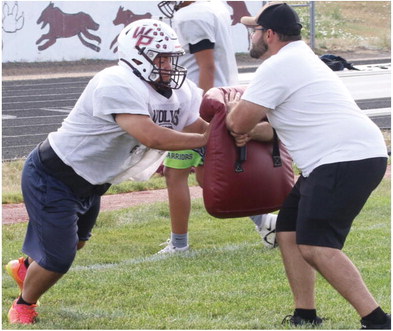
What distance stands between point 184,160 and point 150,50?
2.10 meters

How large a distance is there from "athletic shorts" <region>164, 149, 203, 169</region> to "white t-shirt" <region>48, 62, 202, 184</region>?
64.1 inches

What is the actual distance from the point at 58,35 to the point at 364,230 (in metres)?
24.5

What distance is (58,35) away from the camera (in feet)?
102

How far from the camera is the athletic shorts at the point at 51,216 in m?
5.16

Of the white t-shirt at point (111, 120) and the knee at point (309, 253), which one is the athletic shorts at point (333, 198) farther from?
the white t-shirt at point (111, 120)

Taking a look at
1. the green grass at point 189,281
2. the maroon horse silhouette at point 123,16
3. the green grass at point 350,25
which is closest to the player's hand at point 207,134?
the green grass at point 189,281

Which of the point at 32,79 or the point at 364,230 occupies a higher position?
the point at 364,230

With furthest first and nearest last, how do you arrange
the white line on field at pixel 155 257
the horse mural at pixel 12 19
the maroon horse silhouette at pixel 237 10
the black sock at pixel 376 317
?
the maroon horse silhouette at pixel 237 10 → the horse mural at pixel 12 19 → the white line on field at pixel 155 257 → the black sock at pixel 376 317

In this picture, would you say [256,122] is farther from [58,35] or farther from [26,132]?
[58,35]

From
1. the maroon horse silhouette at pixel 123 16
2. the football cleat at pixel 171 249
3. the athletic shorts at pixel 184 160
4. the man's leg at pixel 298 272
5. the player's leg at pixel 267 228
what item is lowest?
the maroon horse silhouette at pixel 123 16

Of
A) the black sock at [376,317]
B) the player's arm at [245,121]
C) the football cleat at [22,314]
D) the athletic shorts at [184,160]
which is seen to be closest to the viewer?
the black sock at [376,317]

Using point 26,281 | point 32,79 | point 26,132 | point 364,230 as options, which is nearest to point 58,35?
point 32,79

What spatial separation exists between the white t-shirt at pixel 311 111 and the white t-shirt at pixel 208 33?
2338 millimetres

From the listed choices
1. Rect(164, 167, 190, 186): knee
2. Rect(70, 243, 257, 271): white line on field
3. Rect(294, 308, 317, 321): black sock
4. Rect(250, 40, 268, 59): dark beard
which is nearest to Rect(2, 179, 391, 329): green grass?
Rect(70, 243, 257, 271): white line on field
